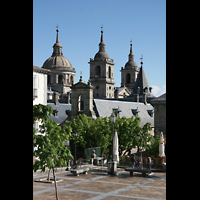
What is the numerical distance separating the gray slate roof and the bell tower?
54.7 m

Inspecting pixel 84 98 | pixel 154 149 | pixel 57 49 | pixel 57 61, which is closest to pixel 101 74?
pixel 57 61

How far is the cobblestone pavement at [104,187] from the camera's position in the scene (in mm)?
20234

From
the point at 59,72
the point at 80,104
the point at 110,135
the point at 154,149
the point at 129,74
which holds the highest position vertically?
the point at 129,74

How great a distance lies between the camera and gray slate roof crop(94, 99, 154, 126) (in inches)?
2133

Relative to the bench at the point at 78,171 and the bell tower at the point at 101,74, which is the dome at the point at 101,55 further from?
the bench at the point at 78,171

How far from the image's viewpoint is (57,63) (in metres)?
138

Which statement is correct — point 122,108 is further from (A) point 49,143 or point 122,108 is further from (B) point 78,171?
(A) point 49,143

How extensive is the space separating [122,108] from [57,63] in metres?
83.5
